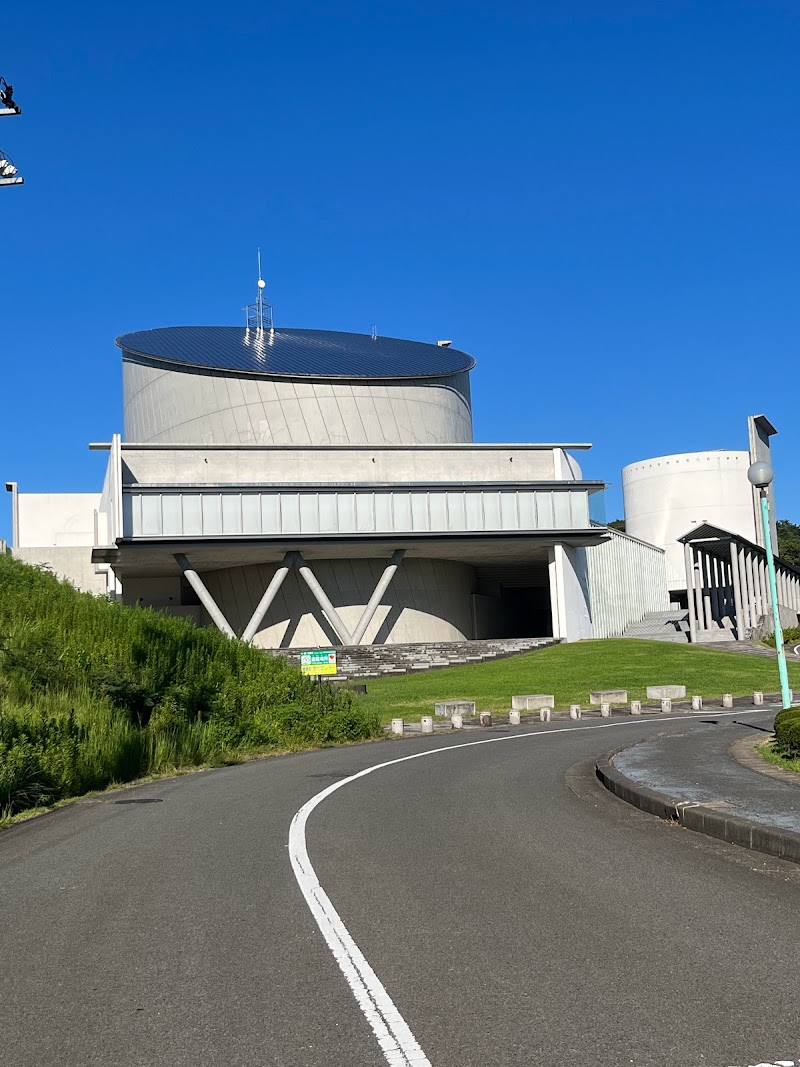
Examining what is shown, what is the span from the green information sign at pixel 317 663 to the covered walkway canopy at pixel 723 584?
122 feet

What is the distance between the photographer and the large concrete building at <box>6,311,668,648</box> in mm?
55562

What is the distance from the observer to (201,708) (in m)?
22.1

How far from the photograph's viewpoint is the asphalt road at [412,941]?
4.45 m

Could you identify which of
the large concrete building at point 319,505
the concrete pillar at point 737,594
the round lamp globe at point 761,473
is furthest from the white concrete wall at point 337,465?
the round lamp globe at point 761,473

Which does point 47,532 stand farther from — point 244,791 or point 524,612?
point 244,791

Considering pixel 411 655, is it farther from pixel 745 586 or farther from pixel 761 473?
pixel 761 473

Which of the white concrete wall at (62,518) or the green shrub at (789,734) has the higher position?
the white concrete wall at (62,518)

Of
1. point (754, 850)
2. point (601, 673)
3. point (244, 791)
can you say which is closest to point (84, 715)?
point (244, 791)

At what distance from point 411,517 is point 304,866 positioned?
160 feet

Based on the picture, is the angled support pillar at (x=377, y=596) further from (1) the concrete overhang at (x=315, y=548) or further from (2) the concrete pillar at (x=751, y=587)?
(2) the concrete pillar at (x=751, y=587)

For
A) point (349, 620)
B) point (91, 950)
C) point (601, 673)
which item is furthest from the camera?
point (349, 620)

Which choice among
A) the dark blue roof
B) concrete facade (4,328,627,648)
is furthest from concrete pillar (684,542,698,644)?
the dark blue roof

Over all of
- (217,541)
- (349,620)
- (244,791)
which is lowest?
(244,791)

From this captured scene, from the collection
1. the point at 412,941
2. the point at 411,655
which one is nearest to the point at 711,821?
the point at 412,941
